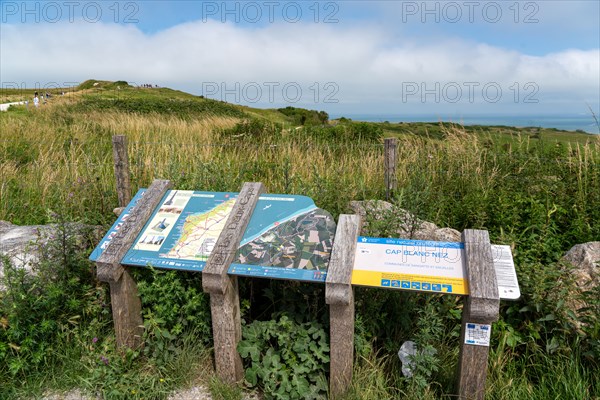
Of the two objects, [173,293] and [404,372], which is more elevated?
[173,293]

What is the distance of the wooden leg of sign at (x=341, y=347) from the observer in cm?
261

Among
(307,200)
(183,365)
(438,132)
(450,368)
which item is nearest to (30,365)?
(183,365)

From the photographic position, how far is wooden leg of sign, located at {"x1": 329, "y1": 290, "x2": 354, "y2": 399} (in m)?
2.61

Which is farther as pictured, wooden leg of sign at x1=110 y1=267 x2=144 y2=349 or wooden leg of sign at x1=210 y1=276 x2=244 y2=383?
wooden leg of sign at x1=110 y1=267 x2=144 y2=349

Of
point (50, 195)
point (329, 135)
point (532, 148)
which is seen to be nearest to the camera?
point (50, 195)

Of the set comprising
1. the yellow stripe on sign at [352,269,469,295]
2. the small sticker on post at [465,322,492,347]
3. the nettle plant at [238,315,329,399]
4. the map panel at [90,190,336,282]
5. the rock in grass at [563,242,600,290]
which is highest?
the map panel at [90,190,336,282]

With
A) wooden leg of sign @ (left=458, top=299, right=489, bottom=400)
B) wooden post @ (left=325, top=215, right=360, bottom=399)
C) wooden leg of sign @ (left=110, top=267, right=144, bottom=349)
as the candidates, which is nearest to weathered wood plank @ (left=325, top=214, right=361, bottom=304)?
wooden post @ (left=325, top=215, right=360, bottom=399)

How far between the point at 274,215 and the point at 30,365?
2046mm

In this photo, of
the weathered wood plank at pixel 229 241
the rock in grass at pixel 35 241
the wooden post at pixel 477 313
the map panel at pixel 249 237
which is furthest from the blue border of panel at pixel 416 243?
the rock in grass at pixel 35 241

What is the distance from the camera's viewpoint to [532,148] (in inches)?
247

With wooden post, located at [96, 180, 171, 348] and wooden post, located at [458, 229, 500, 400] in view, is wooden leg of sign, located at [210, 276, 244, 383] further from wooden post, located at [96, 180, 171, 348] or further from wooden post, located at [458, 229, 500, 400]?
wooden post, located at [458, 229, 500, 400]

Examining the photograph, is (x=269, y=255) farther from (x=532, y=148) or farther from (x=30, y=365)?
(x=532, y=148)

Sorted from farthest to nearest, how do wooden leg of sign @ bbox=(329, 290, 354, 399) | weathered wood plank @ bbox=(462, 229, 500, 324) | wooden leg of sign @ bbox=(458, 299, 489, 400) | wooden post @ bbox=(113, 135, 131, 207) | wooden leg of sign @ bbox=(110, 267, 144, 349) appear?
wooden post @ bbox=(113, 135, 131, 207), wooden leg of sign @ bbox=(110, 267, 144, 349), wooden leg of sign @ bbox=(329, 290, 354, 399), wooden leg of sign @ bbox=(458, 299, 489, 400), weathered wood plank @ bbox=(462, 229, 500, 324)

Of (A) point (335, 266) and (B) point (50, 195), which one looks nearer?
(A) point (335, 266)
